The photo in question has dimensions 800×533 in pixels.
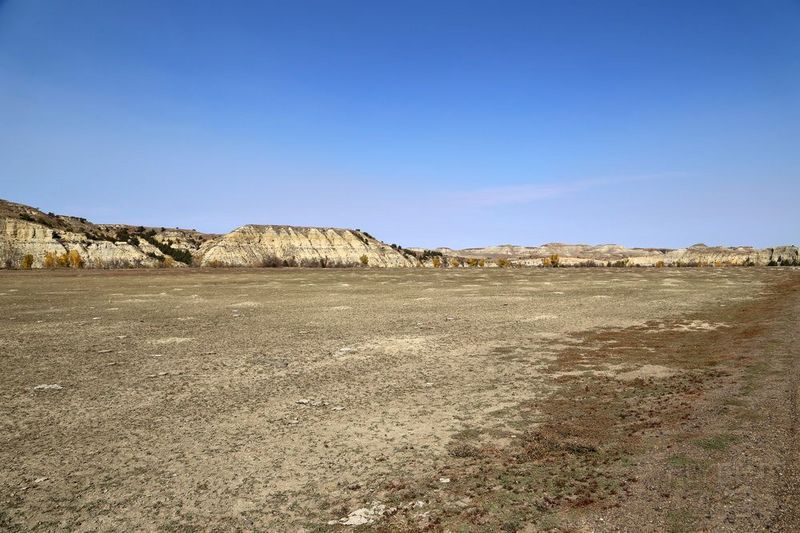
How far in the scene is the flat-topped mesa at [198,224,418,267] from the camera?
11106 cm

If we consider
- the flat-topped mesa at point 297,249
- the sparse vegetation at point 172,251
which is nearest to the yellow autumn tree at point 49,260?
the sparse vegetation at point 172,251

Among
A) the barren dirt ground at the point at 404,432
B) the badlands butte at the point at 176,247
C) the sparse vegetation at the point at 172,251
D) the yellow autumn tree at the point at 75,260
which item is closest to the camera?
the barren dirt ground at the point at 404,432

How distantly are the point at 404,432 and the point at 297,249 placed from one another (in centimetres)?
12056

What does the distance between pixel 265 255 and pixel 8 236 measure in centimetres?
5014

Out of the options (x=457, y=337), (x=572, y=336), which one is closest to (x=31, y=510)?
(x=457, y=337)

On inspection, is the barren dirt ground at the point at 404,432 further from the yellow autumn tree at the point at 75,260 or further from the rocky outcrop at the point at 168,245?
the rocky outcrop at the point at 168,245

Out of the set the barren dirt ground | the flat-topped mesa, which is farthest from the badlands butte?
the barren dirt ground

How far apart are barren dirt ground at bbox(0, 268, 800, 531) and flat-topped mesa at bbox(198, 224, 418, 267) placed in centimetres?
9803

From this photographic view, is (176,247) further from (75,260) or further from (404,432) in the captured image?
(404,432)

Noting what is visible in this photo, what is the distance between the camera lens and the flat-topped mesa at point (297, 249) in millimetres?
111062

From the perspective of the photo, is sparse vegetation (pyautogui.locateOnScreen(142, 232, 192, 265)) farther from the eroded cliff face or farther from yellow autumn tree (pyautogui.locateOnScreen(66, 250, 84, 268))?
yellow autumn tree (pyautogui.locateOnScreen(66, 250, 84, 268))

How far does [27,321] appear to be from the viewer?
20812mm

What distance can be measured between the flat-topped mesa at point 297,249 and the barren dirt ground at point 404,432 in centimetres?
9803

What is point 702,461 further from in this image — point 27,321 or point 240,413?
point 27,321
